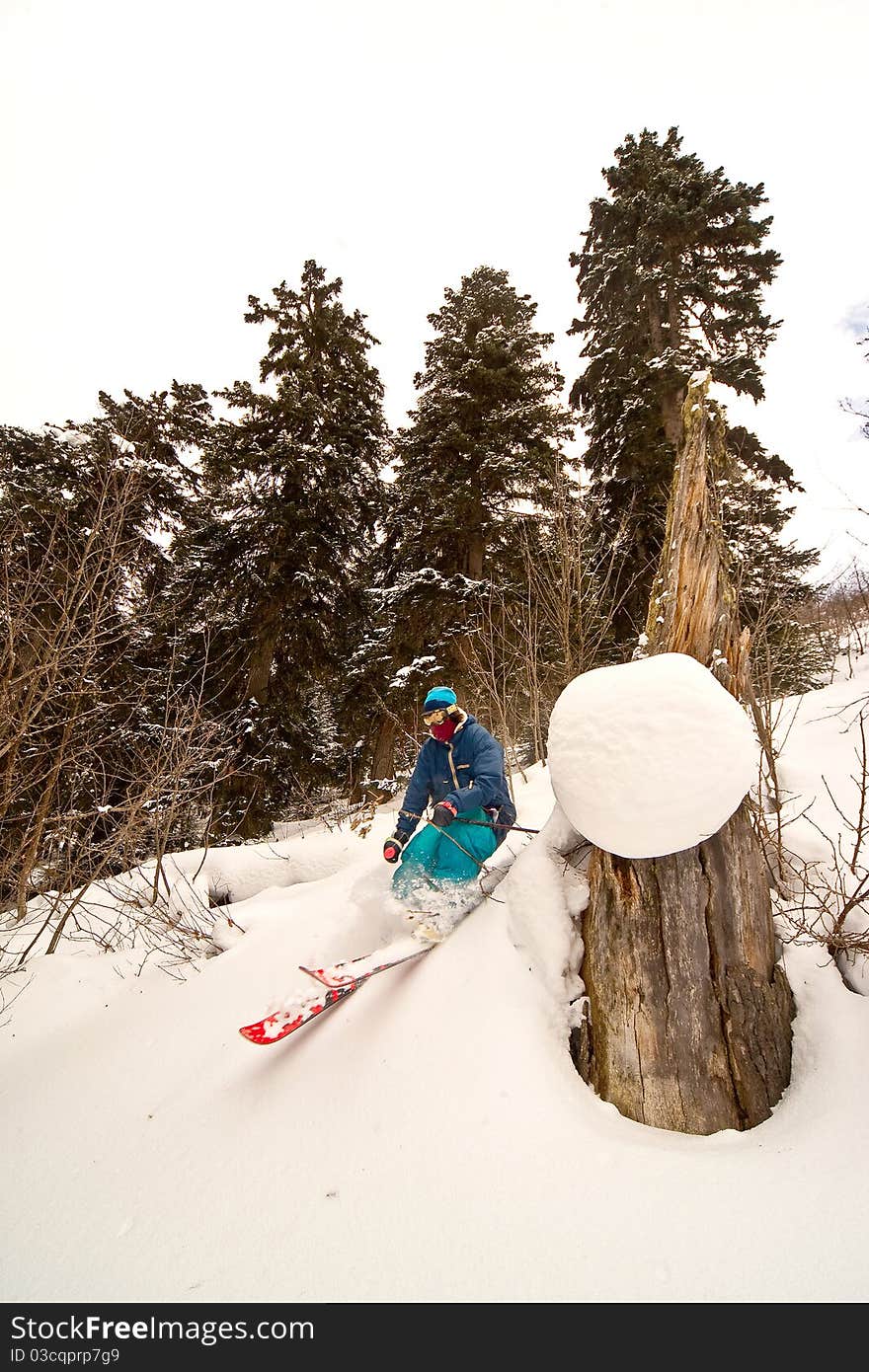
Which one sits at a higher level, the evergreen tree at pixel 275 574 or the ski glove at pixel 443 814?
the evergreen tree at pixel 275 574

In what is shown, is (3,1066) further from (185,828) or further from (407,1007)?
(185,828)

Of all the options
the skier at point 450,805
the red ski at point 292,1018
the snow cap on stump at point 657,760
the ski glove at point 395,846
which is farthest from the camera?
the ski glove at point 395,846

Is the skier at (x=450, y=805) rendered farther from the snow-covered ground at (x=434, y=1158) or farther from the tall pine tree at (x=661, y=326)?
the tall pine tree at (x=661, y=326)

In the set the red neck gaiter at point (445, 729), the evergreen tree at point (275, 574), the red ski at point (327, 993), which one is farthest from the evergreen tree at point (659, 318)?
the red ski at point (327, 993)

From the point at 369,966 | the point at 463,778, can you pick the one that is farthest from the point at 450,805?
the point at 369,966

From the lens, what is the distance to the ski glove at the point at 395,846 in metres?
3.23

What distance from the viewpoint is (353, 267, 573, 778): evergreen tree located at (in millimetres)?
10172

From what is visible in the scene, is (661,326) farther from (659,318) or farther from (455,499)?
(455,499)

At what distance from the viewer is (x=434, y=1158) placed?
179 centimetres

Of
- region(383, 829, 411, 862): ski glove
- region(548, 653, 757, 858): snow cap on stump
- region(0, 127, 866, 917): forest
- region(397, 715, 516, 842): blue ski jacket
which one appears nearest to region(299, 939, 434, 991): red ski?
region(383, 829, 411, 862): ski glove

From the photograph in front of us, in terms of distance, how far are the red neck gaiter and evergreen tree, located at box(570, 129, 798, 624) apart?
702cm

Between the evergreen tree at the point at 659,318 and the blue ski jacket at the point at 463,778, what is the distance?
7068 millimetres

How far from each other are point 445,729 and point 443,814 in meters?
0.73

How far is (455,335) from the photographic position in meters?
11.9
